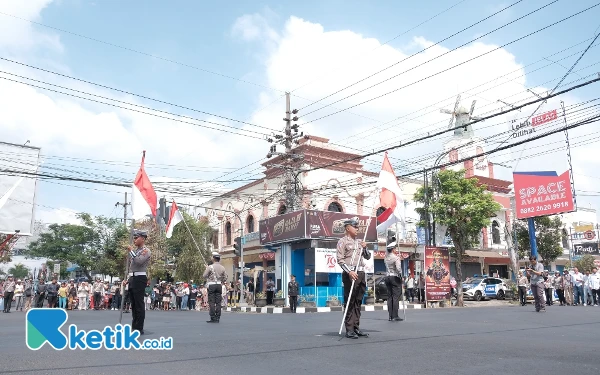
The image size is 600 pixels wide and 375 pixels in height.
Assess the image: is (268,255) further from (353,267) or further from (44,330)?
(44,330)

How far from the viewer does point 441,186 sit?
30.8 m

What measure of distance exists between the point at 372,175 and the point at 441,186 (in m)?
6.94

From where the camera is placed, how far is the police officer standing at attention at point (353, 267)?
7.72 metres

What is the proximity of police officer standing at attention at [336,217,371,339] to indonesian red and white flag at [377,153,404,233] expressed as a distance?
289 centimetres

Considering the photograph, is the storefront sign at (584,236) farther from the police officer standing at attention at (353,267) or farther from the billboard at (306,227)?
the police officer standing at attention at (353,267)

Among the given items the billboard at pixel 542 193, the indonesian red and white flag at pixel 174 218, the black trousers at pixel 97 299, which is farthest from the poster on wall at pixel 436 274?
the black trousers at pixel 97 299

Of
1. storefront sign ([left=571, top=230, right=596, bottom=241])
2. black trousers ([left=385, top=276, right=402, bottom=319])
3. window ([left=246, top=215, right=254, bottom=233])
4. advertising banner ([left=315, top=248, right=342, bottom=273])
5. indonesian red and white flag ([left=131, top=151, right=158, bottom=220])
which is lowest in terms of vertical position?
black trousers ([left=385, top=276, right=402, bottom=319])

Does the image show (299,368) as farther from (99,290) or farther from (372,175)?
(372,175)

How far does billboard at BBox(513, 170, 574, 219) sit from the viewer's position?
26156 millimetres

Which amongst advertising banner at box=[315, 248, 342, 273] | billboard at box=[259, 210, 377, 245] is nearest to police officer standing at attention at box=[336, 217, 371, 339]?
billboard at box=[259, 210, 377, 245]

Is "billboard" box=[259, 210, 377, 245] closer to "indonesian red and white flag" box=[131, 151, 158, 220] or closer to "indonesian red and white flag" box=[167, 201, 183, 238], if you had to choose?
"indonesian red and white flag" box=[167, 201, 183, 238]

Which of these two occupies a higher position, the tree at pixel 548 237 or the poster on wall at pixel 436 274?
the tree at pixel 548 237

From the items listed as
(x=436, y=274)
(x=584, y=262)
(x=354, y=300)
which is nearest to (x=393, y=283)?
(x=354, y=300)

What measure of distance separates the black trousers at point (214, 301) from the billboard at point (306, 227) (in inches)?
451
